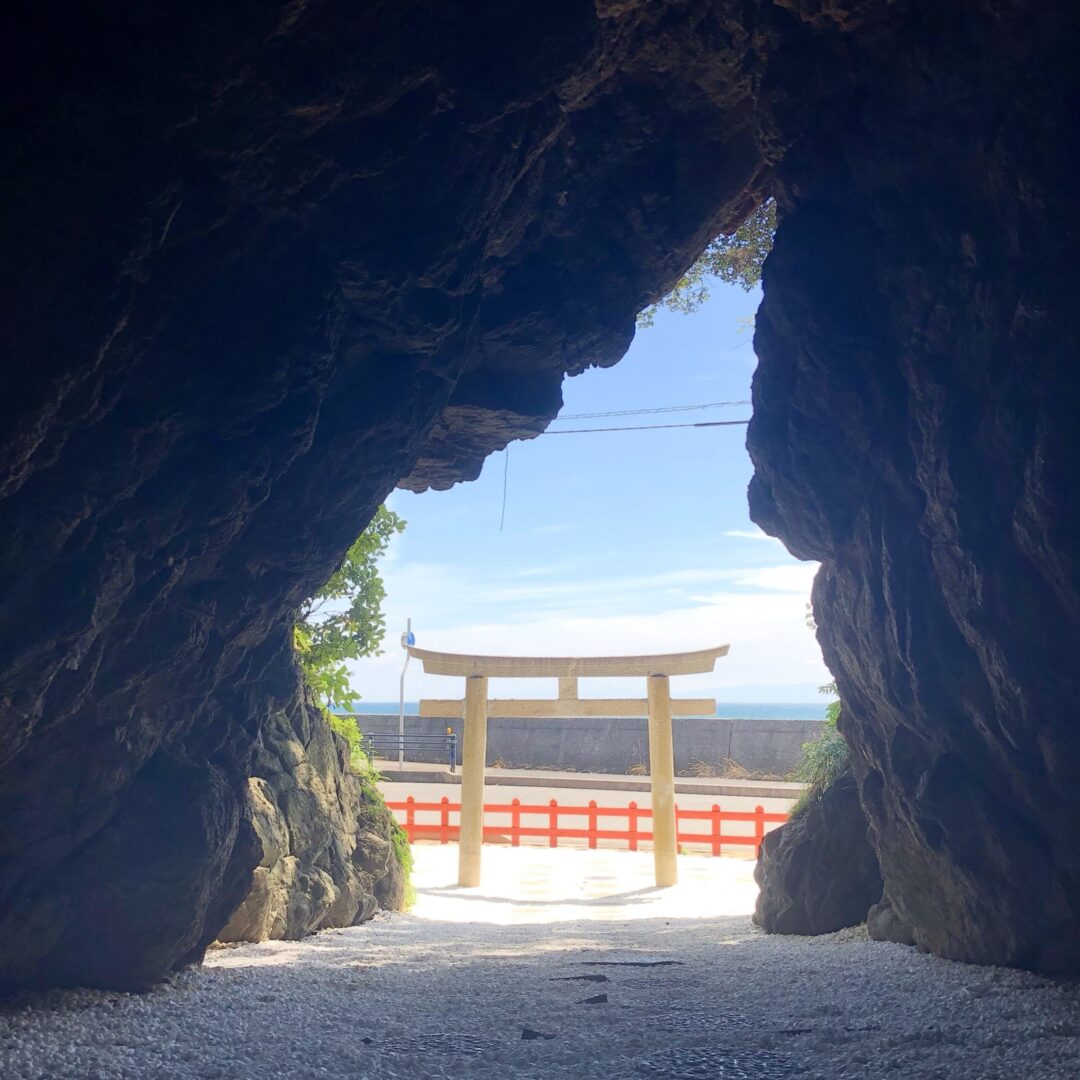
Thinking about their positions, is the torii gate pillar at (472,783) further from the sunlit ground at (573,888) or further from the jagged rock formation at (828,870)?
the jagged rock formation at (828,870)

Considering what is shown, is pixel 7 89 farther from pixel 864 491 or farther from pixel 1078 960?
pixel 1078 960

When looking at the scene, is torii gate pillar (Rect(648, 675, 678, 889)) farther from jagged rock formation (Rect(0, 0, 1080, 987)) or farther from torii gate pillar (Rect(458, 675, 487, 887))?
jagged rock formation (Rect(0, 0, 1080, 987))

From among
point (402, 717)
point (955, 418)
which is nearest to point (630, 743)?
point (402, 717)

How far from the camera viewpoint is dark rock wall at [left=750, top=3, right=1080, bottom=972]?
4230 mm

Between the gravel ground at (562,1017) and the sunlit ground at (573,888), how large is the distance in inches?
147

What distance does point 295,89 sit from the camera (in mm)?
4141

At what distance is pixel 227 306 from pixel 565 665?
11.6 meters

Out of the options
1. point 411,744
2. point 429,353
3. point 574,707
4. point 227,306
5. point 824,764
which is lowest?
point 411,744

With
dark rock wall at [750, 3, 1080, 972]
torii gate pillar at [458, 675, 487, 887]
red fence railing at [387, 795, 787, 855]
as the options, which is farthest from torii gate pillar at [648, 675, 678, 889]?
dark rock wall at [750, 3, 1080, 972]

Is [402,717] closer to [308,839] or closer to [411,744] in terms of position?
[411,744]

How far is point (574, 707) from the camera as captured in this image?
15.5m

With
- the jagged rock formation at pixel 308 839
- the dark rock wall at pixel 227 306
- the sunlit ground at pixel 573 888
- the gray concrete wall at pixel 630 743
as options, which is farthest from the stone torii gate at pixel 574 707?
the gray concrete wall at pixel 630 743

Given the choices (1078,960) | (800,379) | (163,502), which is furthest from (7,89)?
(1078,960)

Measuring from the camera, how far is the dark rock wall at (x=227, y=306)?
371cm
